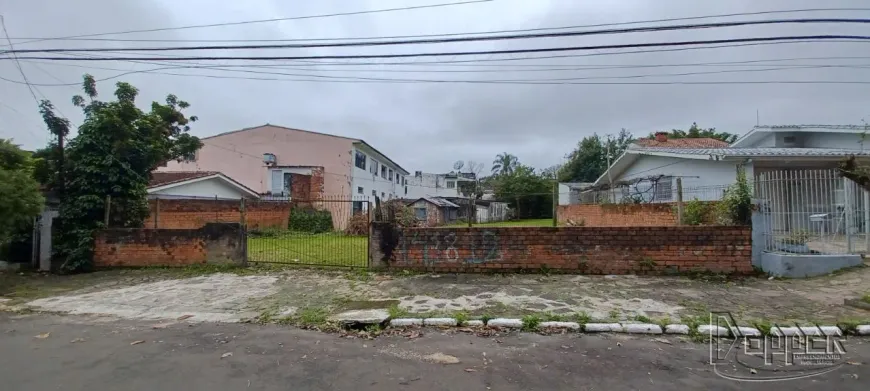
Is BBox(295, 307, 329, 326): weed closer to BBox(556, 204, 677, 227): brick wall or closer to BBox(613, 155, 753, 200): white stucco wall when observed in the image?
BBox(556, 204, 677, 227): brick wall

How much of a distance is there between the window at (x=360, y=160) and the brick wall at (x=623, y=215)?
14057mm

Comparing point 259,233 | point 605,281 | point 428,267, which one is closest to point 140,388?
point 428,267

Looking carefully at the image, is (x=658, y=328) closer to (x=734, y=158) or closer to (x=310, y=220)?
(x=734, y=158)

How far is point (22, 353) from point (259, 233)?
11.7 m

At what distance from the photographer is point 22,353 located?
4344 millimetres

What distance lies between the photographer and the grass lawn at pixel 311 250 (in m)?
10.1

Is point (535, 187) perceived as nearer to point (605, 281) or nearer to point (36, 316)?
point (605, 281)

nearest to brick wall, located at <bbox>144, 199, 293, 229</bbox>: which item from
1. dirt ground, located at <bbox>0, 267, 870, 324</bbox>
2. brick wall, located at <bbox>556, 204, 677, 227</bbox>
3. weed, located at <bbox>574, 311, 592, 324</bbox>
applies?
dirt ground, located at <bbox>0, 267, 870, 324</bbox>

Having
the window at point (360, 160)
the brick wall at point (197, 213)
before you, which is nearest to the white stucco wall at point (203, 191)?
the brick wall at point (197, 213)

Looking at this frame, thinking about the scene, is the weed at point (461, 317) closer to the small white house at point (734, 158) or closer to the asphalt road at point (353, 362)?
the asphalt road at point (353, 362)

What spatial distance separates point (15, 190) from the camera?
25.5 feet

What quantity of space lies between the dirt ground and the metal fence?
847 millimetres

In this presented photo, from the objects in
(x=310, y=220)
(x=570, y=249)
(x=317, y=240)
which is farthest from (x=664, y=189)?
(x=310, y=220)

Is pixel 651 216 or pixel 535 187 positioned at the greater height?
pixel 535 187
